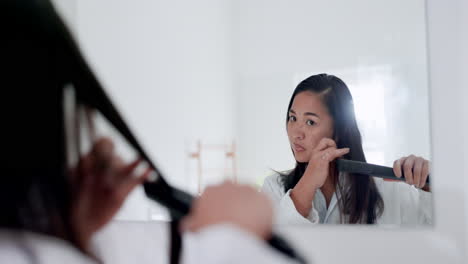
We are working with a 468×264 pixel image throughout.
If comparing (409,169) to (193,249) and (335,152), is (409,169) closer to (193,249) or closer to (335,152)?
(335,152)

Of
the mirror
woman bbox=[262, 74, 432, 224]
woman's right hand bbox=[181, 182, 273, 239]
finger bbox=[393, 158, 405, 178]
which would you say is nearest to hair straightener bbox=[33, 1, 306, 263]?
woman's right hand bbox=[181, 182, 273, 239]

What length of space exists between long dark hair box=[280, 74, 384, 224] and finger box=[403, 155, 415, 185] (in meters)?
0.10

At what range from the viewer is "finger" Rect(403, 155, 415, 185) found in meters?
1.12

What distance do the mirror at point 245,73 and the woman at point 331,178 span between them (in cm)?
1

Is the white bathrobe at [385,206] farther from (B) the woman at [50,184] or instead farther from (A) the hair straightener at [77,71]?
(B) the woman at [50,184]

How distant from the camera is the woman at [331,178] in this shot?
1.14 meters

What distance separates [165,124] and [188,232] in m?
0.68

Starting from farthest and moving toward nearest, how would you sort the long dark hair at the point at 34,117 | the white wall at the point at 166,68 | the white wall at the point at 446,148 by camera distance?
the white wall at the point at 166,68 → the white wall at the point at 446,148 → the long dark hair at the point at 34,117

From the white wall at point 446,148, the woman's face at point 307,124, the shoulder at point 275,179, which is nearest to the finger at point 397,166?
the white wall at point 446,148

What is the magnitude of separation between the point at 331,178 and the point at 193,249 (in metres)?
0.68

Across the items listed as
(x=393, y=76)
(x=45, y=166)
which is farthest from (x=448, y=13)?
(x=45, y=166)

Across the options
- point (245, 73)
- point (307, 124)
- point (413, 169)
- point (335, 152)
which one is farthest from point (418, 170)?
point (245, 73)

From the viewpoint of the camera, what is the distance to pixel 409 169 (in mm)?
1122

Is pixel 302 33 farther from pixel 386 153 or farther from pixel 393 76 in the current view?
pixel 386 153
